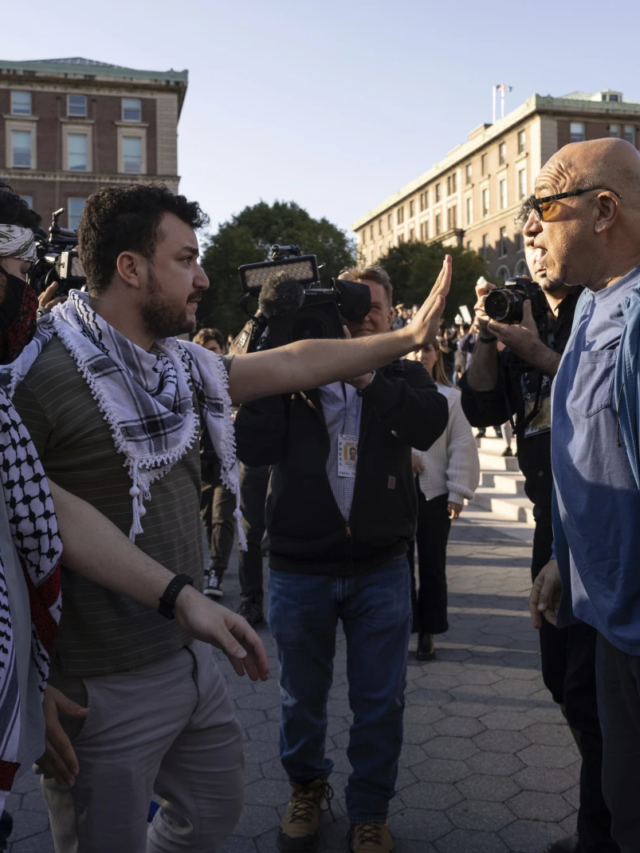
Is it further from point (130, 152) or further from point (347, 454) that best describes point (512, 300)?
point (130, 152)

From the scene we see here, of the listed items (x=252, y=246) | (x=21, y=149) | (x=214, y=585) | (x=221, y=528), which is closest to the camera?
(x=214, y=585)

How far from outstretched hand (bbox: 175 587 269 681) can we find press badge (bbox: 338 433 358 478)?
1.39 m

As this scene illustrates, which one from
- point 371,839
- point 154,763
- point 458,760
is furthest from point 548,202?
point 458,760

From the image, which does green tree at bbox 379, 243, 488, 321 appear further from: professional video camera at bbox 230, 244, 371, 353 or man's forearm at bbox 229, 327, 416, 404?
man's forearm at bbox 229, 327, 416, 404

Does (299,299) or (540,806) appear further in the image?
(540,806)

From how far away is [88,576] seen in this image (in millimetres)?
1965

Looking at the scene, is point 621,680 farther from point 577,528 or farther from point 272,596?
point 272,596

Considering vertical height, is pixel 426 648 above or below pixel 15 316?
below

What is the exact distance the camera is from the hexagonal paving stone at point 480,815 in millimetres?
3270

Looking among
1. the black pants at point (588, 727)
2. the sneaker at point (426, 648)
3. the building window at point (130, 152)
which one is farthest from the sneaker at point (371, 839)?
the building window at point (130, 152)

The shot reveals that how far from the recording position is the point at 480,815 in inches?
132

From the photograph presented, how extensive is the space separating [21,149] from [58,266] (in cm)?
5114

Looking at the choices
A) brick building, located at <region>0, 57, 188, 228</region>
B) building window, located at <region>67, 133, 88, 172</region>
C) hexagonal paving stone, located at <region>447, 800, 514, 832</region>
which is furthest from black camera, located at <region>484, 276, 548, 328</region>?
building window, located at <region>67, 133, 88, 172</region>

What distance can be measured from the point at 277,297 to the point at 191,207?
881mm
